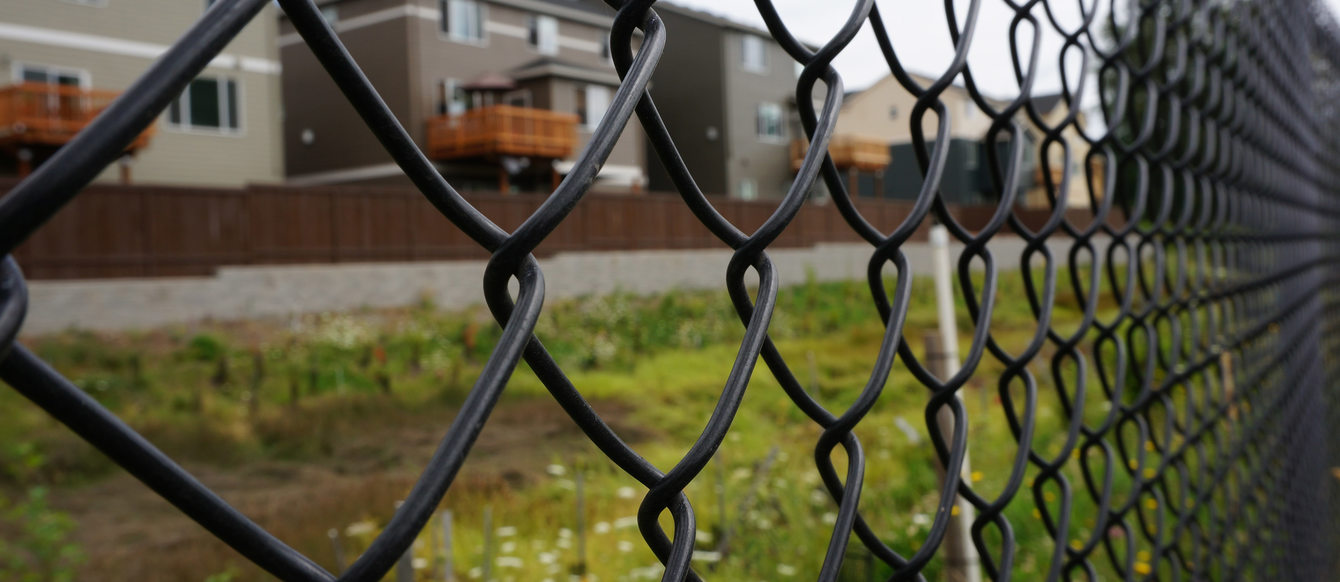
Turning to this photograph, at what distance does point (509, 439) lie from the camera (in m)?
5.82

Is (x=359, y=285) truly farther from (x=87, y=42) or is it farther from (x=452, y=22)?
(x=452, y=22)

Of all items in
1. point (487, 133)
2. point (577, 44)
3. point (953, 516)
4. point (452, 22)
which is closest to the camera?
point (953, 516)

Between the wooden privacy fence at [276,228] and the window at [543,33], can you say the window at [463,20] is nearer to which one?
the window at [543,33]

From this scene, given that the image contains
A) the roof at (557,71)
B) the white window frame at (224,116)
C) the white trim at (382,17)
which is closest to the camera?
the white window frame at (224,116)

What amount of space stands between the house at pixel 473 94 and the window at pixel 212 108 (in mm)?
779

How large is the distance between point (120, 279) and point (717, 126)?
202 inches

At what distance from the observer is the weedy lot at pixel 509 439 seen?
11.7 feet

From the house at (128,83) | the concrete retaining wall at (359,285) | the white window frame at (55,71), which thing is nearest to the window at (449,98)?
the house at (128,83)

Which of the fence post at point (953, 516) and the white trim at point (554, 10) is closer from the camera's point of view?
the fence post at point (953, 516)

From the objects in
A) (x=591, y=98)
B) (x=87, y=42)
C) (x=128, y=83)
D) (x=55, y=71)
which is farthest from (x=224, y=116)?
(x=591, y=98)

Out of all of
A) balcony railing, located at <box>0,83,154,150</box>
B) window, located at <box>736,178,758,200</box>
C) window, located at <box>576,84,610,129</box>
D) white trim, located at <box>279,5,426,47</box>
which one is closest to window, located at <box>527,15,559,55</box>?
window, located at <box>576,84,610,129</box>

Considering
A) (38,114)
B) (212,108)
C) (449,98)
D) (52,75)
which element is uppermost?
(449,98)

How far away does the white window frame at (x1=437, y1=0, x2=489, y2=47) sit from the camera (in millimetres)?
12273

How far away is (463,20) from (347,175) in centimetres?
290
